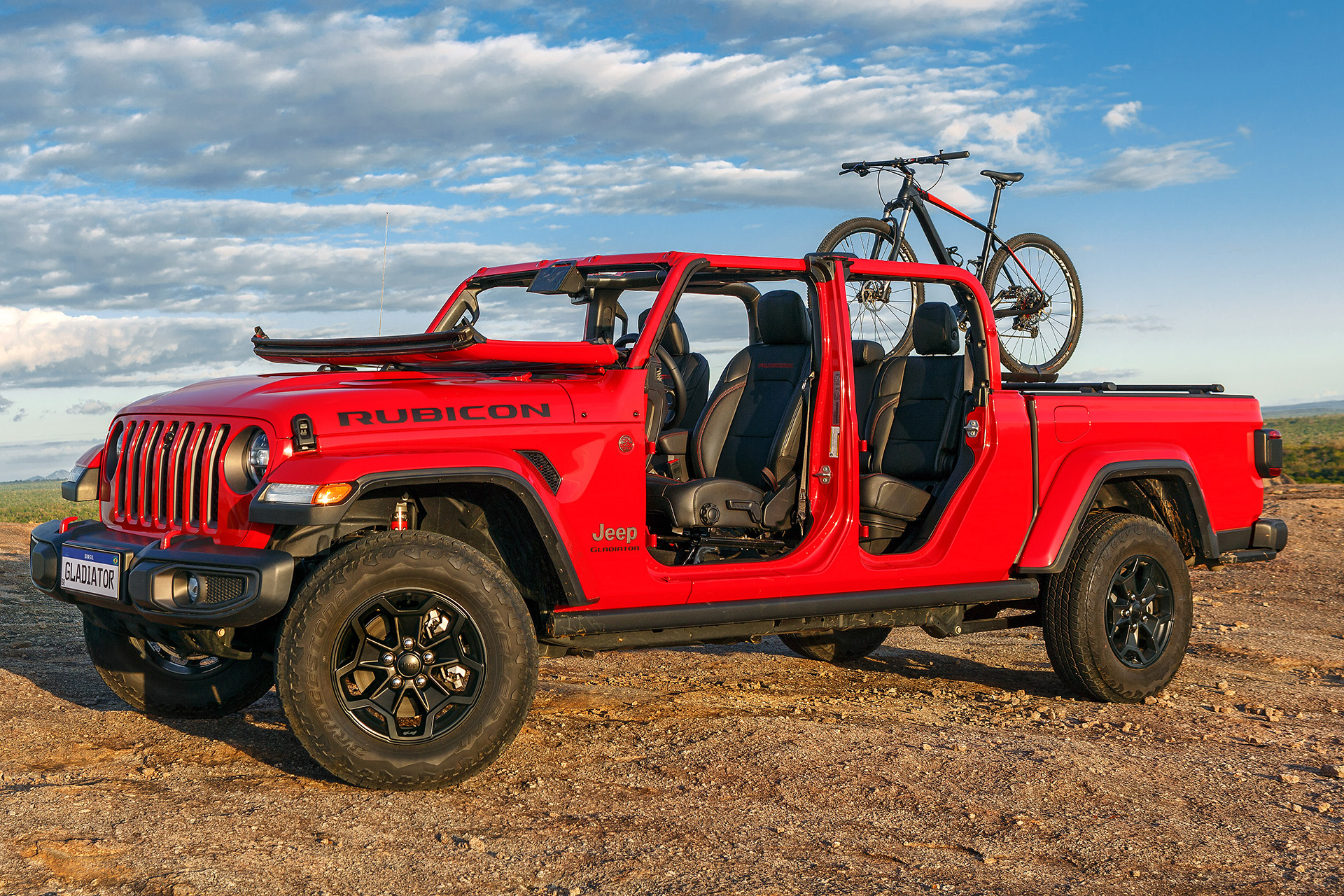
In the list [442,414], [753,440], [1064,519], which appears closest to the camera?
[442,414]

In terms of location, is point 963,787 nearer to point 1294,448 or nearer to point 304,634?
point 304,634

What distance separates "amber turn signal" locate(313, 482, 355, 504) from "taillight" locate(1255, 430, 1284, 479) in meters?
5.34

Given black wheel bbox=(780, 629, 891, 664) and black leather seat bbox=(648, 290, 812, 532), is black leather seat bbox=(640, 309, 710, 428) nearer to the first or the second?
black leather seat bbox=(648, 290, 812, 532)

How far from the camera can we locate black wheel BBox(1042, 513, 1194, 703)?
21.1 ft

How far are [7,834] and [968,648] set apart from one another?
6.04 metres

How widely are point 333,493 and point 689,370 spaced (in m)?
3.06

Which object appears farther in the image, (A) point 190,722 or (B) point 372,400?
(A) point 190,722

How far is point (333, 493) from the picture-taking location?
446cm

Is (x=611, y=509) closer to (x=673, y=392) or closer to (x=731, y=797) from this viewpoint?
(x=731, y=797)

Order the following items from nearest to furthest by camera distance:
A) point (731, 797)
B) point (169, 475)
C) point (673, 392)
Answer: point (731, 797) < point (169, 475) < point (673, 392)

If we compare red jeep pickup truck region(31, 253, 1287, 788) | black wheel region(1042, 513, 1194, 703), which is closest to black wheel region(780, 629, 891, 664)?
red jeep pickup truck region(31, 253, 1287, 788)

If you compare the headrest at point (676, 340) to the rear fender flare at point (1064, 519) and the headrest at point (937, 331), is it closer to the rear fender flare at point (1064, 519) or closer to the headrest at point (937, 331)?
the headrest at point (937, 331)

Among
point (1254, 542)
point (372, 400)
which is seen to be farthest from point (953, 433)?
point (372, 400)

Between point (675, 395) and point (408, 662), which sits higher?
point (675, 395)
